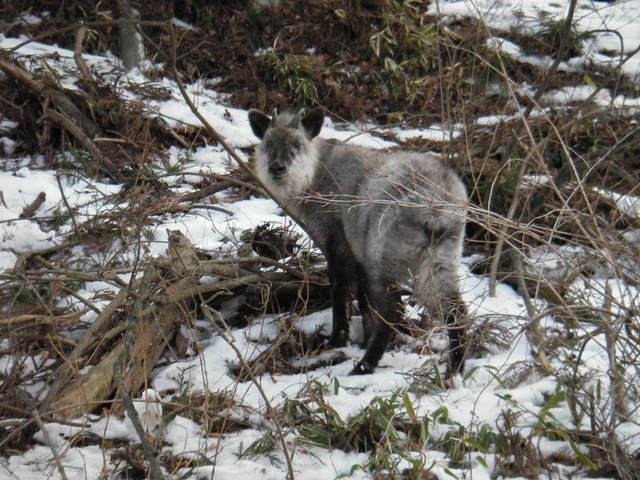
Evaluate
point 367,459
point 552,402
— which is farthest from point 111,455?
point 552,402

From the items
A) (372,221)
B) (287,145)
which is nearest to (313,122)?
(287,145)

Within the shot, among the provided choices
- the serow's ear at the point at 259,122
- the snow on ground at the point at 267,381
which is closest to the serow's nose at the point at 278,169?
the serow's ear at the point at 259,122

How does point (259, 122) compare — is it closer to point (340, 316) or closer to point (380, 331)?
point (340, 316)

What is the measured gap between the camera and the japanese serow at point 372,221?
4.06 meters

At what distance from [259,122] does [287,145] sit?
0.33 m

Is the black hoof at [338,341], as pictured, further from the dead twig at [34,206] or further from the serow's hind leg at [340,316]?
the dead twig at [34,206]

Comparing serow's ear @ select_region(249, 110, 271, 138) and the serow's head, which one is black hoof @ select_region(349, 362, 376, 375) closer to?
the serow's head

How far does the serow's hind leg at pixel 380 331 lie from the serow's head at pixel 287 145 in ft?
4.05

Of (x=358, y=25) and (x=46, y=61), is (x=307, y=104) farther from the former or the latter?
(x=46, y=61)

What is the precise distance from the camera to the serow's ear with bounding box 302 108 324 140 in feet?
16.8

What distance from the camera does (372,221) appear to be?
14.4 ft

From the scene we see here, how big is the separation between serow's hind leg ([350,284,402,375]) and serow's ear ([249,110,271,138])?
5.52 ft

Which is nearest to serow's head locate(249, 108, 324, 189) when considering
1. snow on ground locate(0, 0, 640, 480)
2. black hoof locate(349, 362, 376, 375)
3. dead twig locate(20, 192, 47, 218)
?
snow on ground locate(0, 0, 640, 480)

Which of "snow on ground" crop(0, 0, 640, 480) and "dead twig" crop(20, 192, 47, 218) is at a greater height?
"dead twig" crop(20, 192, 47, 218)
